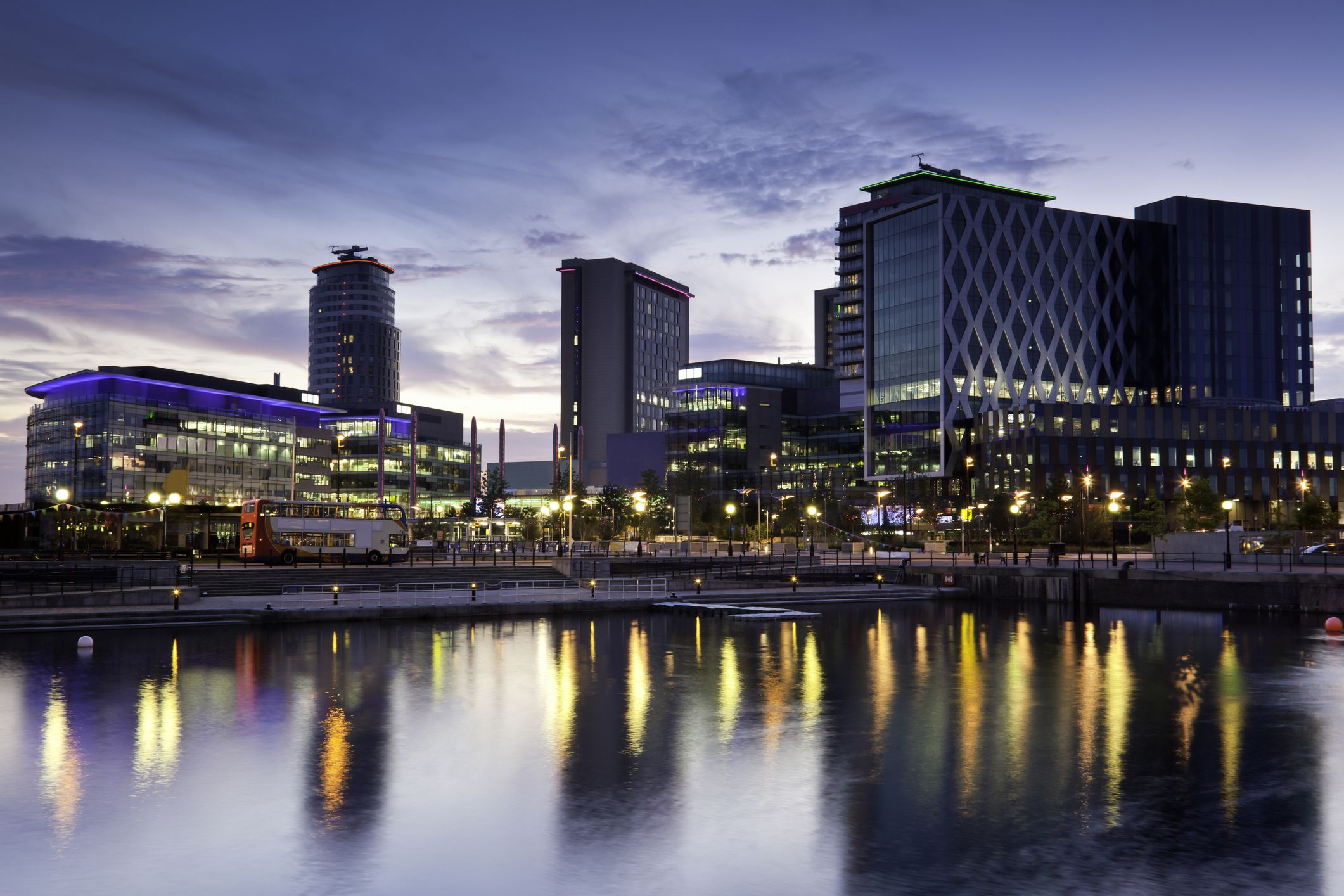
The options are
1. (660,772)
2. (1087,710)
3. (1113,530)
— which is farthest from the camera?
(1113,530)

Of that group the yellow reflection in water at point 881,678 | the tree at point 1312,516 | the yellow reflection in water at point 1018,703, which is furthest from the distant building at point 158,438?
the yellow reflection in water at point 1018,703

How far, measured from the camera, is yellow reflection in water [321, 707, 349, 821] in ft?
56.5

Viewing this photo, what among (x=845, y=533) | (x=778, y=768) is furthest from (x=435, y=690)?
(x=845, y=533)

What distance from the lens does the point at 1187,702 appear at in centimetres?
2784

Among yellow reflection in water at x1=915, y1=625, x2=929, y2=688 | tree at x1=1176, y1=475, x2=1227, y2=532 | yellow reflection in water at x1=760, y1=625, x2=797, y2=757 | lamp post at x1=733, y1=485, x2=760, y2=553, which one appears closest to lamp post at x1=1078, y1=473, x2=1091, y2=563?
tree at x1=1176, y1=475, x2=1227, y2=532

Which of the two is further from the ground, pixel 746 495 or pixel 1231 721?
pixel 746 495

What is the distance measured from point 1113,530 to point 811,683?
170 ft

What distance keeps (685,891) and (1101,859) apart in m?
5.57

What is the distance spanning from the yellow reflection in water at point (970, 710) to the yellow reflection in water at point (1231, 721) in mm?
3835

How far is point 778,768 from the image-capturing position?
19812mm

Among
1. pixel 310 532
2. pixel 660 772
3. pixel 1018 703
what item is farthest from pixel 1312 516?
pixel 660 772

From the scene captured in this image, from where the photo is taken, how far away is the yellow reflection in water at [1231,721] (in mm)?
18219

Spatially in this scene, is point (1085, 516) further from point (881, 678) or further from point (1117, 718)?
point (1117, 718)

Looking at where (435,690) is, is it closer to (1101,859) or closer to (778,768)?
(778,768)
